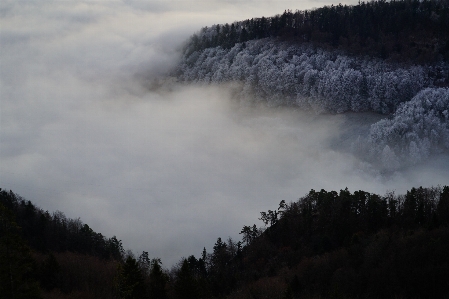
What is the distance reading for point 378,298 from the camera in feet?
145

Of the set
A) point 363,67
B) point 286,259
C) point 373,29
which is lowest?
point 286,259

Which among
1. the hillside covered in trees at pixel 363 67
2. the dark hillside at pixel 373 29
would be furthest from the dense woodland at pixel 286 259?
the dark hillside at pixel 373 29

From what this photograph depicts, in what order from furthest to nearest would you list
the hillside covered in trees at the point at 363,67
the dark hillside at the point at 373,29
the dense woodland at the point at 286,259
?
the dark hillside at the point at 373,29 → the hillside covered in trees at the point at 363,67 → the dense woodland at the point at 286,259

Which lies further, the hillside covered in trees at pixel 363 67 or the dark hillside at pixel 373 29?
the dark hillside at pixel 373 29

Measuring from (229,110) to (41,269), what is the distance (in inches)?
4796

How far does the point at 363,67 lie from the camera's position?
12912cm

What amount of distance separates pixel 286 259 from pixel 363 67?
79100 mm

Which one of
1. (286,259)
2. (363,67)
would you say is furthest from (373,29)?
(286,259)

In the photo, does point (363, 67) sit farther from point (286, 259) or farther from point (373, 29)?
point (286, 259)

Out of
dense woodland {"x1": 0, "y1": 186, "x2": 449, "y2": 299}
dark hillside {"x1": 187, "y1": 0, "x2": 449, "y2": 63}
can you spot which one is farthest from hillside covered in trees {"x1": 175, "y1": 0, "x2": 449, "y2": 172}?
dense woodland {"x1": 0, "y1": 186, "x2": 449, "y2": 299}

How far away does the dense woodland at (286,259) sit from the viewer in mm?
39406

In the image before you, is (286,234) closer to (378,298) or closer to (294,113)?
(378,298)

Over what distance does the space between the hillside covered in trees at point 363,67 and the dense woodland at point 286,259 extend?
168 feet

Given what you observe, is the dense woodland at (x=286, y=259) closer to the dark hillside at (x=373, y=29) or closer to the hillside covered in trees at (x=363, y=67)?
the hillside covered in trees at (x=363, y=67)
